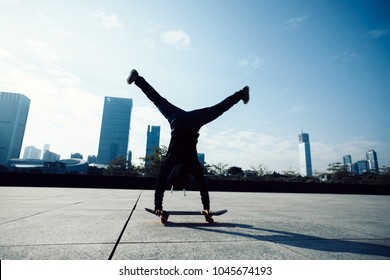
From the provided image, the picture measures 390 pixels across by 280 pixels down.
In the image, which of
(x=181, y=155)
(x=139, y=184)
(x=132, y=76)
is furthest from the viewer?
(x=139, y=184)

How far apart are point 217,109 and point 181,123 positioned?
0.88m

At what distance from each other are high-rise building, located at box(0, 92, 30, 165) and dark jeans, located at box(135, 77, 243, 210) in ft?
618

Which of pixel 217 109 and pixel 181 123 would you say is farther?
pixel 217 109

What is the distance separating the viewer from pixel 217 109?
13.6ft

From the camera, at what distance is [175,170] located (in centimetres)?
370

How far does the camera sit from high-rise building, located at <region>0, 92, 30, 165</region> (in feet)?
479

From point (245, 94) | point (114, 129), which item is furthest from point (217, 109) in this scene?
point (114, 129)

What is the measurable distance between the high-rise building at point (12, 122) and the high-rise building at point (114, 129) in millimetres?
59424

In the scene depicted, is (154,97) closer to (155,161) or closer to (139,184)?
(139,184)

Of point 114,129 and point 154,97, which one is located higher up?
point 114,129

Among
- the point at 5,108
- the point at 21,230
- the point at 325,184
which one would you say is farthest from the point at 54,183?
the point at 5,108

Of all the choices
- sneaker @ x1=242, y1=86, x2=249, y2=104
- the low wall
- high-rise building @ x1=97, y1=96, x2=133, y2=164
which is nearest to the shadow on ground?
sneaker @ x1=242, y1=86, x2=249, y2=104

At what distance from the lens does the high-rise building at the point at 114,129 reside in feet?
506

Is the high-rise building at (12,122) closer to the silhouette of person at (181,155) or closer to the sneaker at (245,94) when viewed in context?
the silhouette of person at (181,155)
